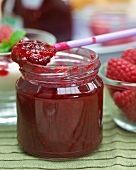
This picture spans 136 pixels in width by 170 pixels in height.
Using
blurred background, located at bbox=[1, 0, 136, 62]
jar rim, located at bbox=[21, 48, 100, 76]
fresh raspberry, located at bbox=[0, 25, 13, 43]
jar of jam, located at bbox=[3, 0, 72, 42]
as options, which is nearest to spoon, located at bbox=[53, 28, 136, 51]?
jar rim, located at bbox=[21, 48, 100, 76]

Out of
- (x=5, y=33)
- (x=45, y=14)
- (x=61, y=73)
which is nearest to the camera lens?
(x=61, y=73)

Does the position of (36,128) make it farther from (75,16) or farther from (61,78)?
(75,16)

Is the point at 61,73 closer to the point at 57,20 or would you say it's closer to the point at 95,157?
the point at 95,157

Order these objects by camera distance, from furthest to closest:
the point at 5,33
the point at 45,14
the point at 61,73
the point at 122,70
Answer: the point at 45,14 < the point at 5,33 < the point at 122,70 < the point at 61,73

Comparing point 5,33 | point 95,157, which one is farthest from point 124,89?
point 5,33

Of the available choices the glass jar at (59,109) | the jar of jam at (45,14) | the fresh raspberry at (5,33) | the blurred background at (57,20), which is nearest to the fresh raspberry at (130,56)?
the glass jar at (59,109)

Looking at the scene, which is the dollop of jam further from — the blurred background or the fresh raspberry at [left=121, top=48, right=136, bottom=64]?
the blurred background
